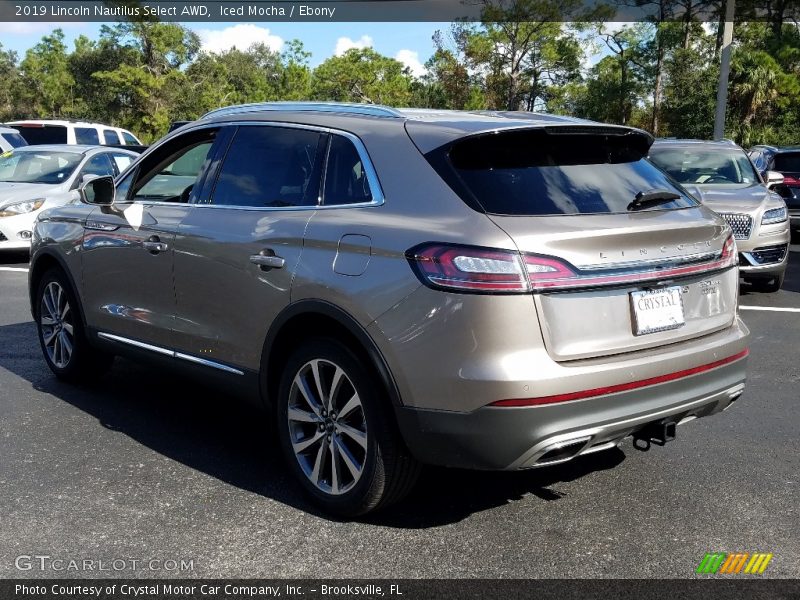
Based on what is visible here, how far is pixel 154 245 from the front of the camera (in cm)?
493

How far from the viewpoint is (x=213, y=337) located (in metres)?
4.53

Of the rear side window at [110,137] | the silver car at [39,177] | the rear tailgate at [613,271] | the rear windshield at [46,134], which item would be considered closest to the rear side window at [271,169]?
the rear tailgate at [613,271]

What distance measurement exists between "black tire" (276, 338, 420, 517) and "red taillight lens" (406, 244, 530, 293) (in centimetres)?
55

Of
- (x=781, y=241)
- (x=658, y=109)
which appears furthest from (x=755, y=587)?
(x=658, y=109)

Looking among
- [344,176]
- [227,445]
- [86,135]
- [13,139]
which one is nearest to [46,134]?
[86,135]

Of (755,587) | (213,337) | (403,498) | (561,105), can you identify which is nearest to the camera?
(755,587)

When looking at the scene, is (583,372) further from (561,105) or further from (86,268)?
(561,105)

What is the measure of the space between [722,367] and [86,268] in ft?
12.6

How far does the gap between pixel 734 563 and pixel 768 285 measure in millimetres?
7945

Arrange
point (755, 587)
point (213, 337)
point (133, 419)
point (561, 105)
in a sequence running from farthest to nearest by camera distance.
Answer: point (561, 105)
point (133, 419)
point (213, 337)
point (755, 587)

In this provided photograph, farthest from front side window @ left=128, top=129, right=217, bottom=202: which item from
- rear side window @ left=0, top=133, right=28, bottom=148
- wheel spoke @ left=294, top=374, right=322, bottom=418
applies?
rear side window @ left=0, top=133, right=28, bottom=148

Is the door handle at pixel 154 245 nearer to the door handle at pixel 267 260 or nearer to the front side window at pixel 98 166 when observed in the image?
the door handle at pixel 267 260

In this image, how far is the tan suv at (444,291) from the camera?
10.9ft

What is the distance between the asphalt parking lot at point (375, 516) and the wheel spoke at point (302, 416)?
1.27 feet
